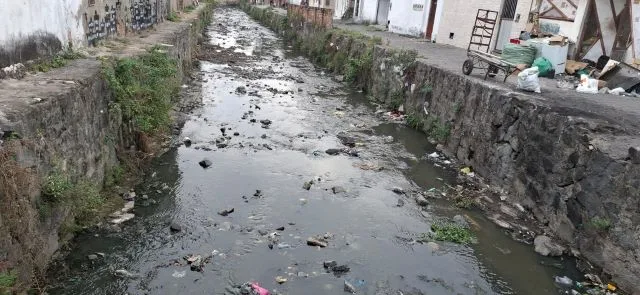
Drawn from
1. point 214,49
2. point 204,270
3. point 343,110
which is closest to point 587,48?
point 343,110

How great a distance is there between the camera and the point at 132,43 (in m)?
10.3

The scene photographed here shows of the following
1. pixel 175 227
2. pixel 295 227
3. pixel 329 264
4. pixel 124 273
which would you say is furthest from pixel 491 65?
pixel 124 273

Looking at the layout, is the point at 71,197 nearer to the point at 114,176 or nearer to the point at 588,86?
the point at 114,176

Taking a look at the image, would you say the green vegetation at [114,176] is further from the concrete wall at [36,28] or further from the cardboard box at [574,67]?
the cardboard box at [574,67]

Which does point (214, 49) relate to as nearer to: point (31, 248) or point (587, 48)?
point (587, 48)

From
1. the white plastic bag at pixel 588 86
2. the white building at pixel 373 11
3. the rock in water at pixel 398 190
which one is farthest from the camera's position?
the white building at pixel 373 11

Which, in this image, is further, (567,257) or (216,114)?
(216,114)

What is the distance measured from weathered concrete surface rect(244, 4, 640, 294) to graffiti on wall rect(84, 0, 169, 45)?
722 centimetres

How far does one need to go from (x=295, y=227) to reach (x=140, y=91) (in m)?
3.22

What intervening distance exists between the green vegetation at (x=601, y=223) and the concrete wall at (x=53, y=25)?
24.3 ft

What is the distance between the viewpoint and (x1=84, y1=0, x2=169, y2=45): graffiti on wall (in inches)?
349

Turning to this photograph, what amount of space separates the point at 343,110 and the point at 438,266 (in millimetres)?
6838

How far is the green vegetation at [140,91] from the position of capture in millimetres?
6566

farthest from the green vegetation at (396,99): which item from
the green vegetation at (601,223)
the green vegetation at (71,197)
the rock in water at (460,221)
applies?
the green vegetation at (71,197)
